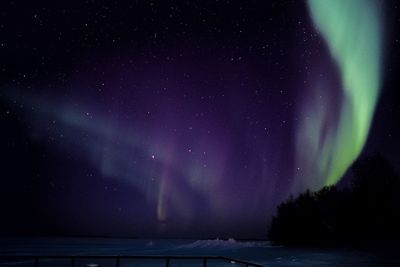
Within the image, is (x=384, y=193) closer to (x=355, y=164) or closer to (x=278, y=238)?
(x=355, y=164)

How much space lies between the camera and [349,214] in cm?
8794

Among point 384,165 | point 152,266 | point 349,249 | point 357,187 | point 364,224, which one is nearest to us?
point 152,266

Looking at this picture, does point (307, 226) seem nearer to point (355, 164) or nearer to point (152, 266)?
point (355, 164)

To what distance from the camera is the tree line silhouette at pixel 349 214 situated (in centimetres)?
7369

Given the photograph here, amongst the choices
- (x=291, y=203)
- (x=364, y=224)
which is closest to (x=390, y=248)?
(x=364, y=224)

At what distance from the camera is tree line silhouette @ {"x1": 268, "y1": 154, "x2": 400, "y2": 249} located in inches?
2901

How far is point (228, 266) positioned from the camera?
5316 centimetres

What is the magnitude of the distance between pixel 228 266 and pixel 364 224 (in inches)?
1724

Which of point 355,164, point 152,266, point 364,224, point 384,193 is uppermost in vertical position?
point 355,164

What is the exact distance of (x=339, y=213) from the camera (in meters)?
90.3

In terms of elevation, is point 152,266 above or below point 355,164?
below

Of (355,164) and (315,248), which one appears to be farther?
(315,248)

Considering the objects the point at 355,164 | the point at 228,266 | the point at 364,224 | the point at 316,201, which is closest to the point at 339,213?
the point at 364,224

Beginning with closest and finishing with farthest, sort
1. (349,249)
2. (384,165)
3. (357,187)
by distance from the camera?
(384,165)
(357,187)
(349,249)
